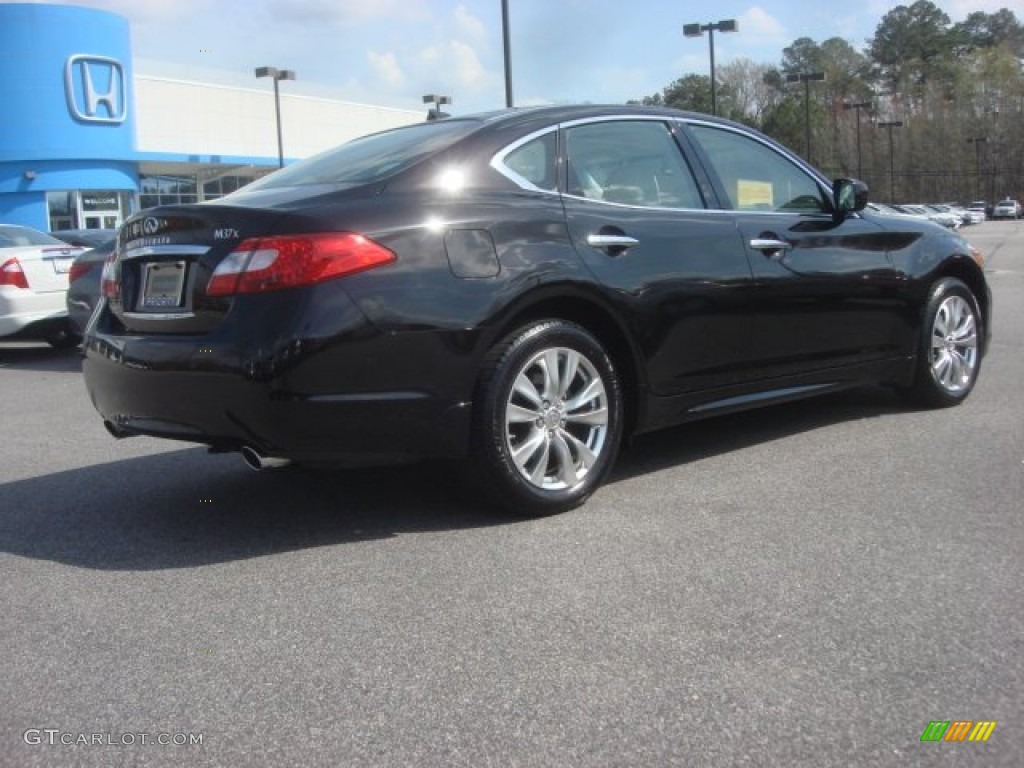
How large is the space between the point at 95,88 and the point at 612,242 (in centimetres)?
4260

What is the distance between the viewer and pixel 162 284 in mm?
4113

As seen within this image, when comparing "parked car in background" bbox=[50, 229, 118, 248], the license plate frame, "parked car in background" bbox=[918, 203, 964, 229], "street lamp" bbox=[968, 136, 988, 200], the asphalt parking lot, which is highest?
"street lamp" bbox=[968, 136, 988, 200]

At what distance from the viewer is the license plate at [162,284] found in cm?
404

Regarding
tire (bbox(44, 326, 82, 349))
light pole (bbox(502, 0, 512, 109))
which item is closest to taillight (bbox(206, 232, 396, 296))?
tire (bbox(44, 326, 82, 349))

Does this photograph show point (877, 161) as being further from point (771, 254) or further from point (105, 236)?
point (771, 254)

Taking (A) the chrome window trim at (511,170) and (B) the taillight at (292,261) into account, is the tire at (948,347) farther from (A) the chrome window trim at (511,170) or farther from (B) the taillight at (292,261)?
(B) the taillight at (292,261)

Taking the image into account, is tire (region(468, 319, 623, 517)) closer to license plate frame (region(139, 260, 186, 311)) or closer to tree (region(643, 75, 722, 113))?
license plate frame (region(139, 260, 186, 311))

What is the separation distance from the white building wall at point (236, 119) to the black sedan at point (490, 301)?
45526 millimetres

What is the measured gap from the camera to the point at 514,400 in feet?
13.9

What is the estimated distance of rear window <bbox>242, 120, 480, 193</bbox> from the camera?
4355 millimetres

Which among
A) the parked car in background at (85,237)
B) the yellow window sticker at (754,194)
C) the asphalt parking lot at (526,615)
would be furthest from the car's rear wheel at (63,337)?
the yellow window sticker at (754,194)

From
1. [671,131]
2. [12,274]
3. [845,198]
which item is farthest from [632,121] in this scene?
[12,274]

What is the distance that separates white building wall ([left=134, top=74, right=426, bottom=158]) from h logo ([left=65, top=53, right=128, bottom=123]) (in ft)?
11.1

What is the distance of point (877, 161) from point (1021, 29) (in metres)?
36.9
